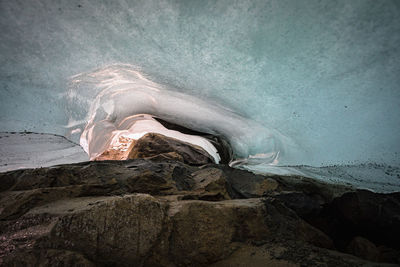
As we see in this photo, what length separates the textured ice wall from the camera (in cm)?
164

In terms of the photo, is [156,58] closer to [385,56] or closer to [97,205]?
[97,205]

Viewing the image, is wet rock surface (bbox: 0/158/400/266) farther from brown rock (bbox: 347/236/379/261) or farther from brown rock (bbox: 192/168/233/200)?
brown rock (bbox: 347/236/379/261)

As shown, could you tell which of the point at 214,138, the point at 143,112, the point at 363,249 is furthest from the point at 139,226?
the point at 214,138

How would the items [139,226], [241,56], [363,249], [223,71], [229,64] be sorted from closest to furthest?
[139,226]
[241,56]
[229,64]
[223,71]
[363,249]

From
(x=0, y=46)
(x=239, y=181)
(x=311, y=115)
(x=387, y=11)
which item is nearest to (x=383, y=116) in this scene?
(x=311, y=115)

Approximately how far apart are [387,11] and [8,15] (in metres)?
3.12

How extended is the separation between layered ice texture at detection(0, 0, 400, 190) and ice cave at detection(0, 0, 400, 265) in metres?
0.01

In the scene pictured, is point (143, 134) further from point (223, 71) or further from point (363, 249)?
point (363, 249)

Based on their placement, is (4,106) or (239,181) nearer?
(4,106)

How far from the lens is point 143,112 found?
4441 millimetres

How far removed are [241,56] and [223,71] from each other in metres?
0.29

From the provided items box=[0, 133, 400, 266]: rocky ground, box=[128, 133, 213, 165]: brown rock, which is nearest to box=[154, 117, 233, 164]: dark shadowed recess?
box=[128, 133, 213, 165]: brown rock

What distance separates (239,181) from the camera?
11.8 ft

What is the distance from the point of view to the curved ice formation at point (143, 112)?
8.70 feet
